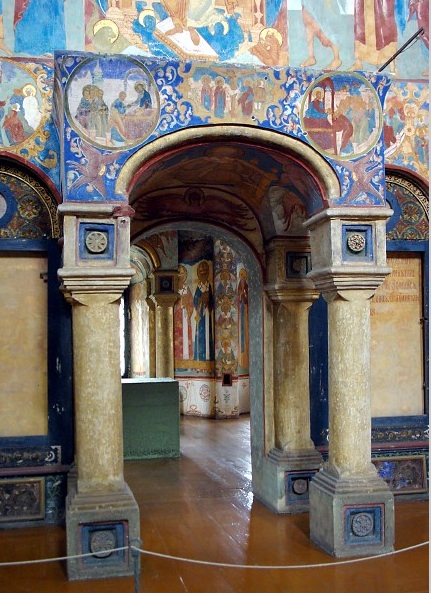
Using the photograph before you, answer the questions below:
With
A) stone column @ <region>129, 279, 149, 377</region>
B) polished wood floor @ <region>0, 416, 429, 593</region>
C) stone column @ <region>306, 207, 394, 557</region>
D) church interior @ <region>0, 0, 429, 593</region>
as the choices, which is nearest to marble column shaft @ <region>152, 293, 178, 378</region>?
stone column @ <region>129, 279, 149, 377</region>

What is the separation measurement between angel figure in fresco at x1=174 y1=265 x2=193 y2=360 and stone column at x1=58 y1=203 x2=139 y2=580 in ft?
35.8

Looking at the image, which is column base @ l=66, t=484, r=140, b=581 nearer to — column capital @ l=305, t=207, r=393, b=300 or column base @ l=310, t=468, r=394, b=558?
column base @ l=310, t=468, r=394, b=558

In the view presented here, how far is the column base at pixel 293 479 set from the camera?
26.5 ft

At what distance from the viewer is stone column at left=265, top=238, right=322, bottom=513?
822 centimetres

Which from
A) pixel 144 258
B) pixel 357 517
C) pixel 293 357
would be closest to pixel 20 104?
pixel 293 357

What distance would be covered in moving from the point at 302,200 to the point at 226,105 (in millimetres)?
1413

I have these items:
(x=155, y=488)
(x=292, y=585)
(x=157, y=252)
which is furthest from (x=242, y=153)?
(x=157, y=252)

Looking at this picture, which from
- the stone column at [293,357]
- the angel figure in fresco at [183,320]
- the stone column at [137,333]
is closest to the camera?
the stone column at [293,357]

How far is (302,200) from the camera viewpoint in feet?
23.6

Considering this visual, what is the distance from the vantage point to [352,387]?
258 inches

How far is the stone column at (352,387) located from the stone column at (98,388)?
6.16ft

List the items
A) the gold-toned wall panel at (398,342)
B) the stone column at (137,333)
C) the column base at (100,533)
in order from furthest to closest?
the stone column at (137,333)
the gold-toned wall panel at (398,342)
the column base at (100,533)

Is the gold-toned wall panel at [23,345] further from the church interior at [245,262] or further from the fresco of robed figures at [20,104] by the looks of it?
the fresco of robed figures at [20,104]

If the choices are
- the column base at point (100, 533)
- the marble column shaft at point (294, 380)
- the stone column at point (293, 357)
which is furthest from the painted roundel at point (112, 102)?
the column base at point (100, 533)
